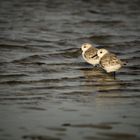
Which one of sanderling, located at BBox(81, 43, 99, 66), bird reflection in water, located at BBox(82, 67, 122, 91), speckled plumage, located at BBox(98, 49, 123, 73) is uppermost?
sanderling, located at BBox(81, 43, 99, 66)

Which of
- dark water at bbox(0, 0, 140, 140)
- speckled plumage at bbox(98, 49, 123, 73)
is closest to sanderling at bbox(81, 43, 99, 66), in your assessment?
dark water at bbox(0, 0, 140, 140)

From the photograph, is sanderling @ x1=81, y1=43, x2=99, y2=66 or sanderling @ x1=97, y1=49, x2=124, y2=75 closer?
sanderling @ x1=97, y1=49, x2=124, y2=75

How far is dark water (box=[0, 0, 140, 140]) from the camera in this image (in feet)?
26.6

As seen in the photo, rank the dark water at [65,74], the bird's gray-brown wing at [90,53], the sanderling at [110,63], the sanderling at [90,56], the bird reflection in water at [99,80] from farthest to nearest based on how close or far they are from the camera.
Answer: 1. the bird's gray-brown wing at [90,53]
2. the sanderling at [90,56]
3. the sanderling at [110,63]
4. the bird reflection in water at [99,80]
5. the dark water at [65,74]

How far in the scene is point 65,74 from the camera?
12.1 m

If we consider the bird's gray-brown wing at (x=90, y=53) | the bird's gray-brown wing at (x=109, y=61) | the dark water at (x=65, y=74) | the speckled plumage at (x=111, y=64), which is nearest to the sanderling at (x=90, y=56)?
the bird's gray-brown wing at (x=90, y=53)

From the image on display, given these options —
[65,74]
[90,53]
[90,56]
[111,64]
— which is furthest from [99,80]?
[90,53]

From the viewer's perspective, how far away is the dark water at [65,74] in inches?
319

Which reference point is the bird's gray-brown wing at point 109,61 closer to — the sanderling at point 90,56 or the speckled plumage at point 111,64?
the speckled plumage at point 111,64

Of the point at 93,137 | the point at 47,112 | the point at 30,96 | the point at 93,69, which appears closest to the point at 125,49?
the point at 93,69

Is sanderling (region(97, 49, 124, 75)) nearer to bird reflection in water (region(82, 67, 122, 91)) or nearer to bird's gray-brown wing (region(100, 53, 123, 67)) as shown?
bird's gray-brown wing (region(100, 53, 123, 67))

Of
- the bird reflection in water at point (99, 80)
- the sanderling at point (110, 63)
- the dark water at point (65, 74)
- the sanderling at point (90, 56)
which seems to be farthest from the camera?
the sanderling at point (90, 56)

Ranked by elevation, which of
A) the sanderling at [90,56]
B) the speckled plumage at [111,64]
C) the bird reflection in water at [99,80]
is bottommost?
the bird reflection in water at [99,80]

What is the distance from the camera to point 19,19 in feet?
63.2
